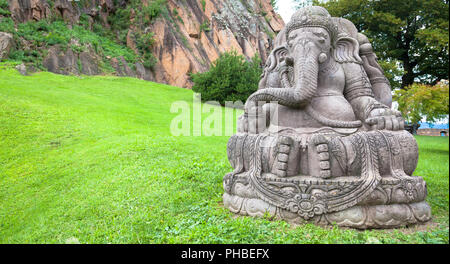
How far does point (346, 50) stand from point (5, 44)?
1672cm

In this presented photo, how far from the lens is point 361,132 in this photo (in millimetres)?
2969

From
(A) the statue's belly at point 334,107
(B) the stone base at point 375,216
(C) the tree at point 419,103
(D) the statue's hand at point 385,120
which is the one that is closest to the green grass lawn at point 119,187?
(B) the stone base at point 375,216

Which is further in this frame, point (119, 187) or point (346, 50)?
point (119, 187)

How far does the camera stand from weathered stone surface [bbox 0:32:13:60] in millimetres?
14428

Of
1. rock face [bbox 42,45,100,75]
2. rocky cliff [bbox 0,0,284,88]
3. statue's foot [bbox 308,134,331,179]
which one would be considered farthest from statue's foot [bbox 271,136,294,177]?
rock face [bbox 42,45,100,75]

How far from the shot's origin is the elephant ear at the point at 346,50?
11.8 feet

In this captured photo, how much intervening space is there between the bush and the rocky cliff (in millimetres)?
6285

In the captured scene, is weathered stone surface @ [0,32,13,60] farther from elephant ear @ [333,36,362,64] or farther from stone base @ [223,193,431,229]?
stone base @ [223,193,431,229]

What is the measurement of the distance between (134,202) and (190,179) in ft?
3.60

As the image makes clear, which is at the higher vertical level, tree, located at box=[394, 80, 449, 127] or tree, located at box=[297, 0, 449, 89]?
tree, located at box=[297, 0, 449, 89]

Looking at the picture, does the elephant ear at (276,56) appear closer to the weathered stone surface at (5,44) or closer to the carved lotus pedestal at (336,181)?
the carved lotus pedestal at (336,181)

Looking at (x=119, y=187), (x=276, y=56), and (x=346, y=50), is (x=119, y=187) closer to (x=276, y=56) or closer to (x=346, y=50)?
(x=276, y=56)

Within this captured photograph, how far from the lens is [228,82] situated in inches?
672

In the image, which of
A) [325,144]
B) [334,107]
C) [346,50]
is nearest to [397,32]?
[346,50]
